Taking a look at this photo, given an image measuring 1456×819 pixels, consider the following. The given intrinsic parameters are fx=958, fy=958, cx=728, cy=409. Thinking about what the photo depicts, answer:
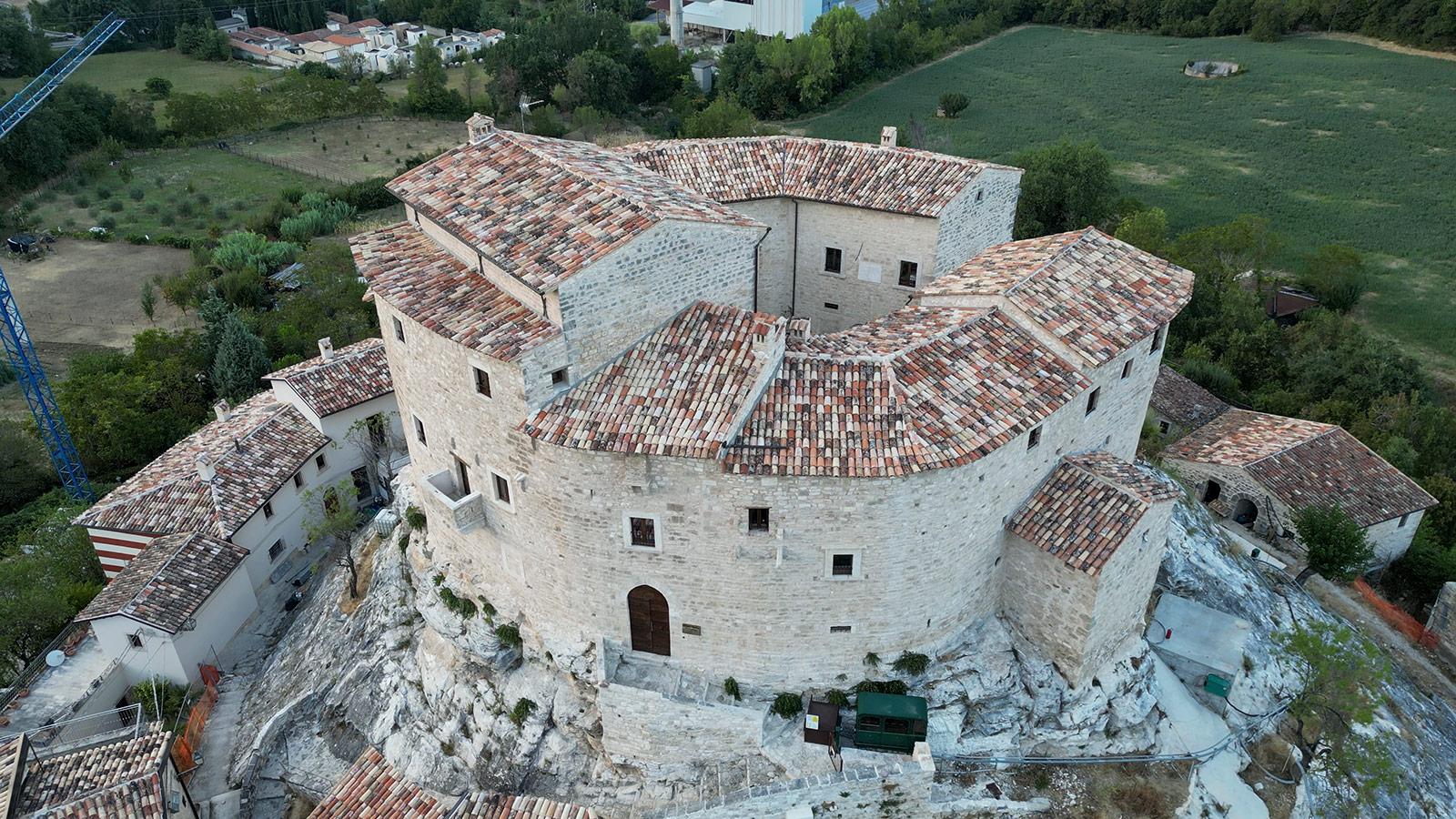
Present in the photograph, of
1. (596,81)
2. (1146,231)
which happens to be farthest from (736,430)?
(596,81)

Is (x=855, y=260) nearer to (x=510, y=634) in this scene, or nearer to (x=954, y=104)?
(x=510, y=634)

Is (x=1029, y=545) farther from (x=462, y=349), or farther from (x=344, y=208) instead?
(x=344, y=208)

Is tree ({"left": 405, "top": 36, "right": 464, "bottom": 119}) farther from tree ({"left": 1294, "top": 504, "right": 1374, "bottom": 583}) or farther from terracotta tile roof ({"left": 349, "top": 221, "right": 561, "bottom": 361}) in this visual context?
tree ({"left": 1294, "top": 504, "right": 1374, "bottom": 583})

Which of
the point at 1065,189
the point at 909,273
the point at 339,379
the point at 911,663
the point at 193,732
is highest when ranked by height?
the point at 909,273

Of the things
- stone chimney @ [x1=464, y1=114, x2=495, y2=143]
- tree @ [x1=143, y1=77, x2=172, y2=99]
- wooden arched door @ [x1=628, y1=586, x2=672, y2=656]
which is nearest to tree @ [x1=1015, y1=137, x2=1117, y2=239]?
stone chimney @ [x1=464, y1=114, x2=495, y2=143]

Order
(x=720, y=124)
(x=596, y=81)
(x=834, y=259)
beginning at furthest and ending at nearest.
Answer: (x=596, y=81) → (x=720, y=124) → (x=834, y=259)

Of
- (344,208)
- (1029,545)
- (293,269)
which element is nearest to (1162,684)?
(1029,545)
